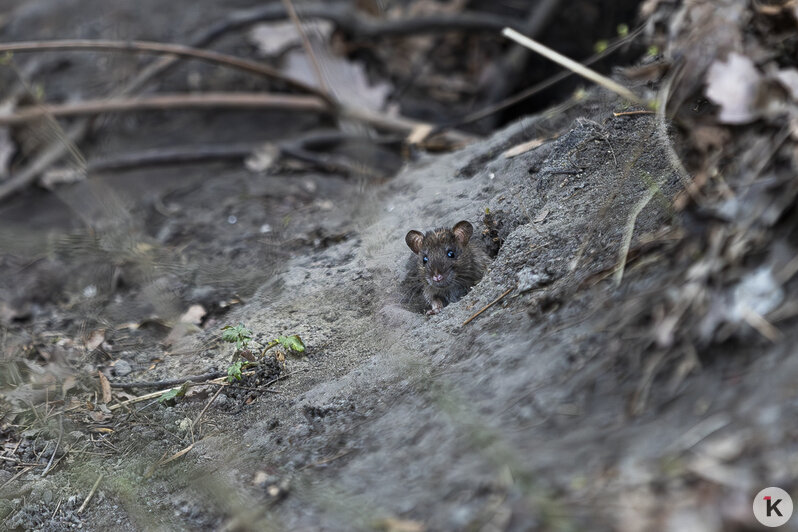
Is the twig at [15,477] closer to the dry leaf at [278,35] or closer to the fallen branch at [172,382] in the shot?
the fallen branch at [172,382]

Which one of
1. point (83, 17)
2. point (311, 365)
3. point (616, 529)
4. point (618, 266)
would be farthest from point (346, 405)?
point (83, 17)

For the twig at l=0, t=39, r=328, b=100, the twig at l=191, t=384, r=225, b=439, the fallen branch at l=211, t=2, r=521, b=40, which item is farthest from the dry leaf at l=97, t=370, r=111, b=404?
the fallen branch at l=211, t=2, r=521, b=40

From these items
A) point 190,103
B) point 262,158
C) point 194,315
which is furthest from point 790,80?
point 190,103

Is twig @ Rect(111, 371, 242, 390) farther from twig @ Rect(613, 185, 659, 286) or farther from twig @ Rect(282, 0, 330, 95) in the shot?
twig @ Rect(282, 0, 330, 95)

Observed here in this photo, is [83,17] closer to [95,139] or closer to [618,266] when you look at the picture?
[95,139]

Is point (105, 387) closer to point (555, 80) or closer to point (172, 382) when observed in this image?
point (172, 382)

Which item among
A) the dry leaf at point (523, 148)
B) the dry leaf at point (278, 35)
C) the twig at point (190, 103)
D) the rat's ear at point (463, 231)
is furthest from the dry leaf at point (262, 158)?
the dry leaf at point (523, 148)
